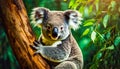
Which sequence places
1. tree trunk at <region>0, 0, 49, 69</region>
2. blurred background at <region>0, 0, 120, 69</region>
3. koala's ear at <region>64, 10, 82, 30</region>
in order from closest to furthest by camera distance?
tree trunk at <region>0, 0, 49, 69</region>, koala's ear at <region>64, 10, 82, 30</region>, blurred background at <region>0, 0, 120, 69</region>

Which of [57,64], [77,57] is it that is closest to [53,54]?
[57,64]

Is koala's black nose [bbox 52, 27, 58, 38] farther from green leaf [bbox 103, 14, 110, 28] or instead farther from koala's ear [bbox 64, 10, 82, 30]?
green leaf [bbox 103, 14, 110, 28]

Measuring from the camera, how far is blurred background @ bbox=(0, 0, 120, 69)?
2.21m

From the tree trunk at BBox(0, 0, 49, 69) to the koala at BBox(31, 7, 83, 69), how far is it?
2.5 inches

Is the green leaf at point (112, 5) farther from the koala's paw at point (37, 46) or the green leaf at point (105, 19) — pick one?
the koala's paw at point (37, 46)

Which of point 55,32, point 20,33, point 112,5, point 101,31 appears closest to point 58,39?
point 55,32

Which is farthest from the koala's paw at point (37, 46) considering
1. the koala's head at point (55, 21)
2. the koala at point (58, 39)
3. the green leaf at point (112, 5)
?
the green leaf at point (112, 5)

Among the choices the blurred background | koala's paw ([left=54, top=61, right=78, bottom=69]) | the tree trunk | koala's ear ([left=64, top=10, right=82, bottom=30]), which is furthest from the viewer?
the blurred background

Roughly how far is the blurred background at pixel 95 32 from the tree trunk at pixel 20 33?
0.22 m

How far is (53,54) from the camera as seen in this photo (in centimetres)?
198

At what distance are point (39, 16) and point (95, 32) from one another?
53cm

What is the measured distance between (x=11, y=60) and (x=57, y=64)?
424 mm

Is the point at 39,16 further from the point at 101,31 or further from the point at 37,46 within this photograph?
the point at 101,31

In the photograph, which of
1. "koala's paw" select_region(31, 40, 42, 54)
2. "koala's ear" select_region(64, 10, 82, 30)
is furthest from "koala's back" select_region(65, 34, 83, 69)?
"koala's paw" select_region(31, 40, 42, 54)
